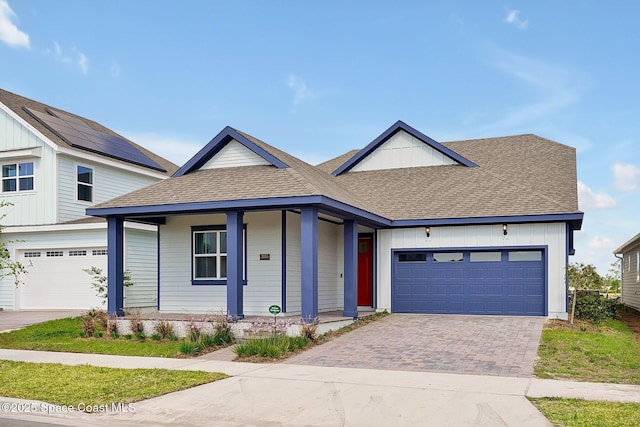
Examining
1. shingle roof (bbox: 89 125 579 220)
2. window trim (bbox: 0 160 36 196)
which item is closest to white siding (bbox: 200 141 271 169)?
shingle roof (bbox: 89 125 579 220)

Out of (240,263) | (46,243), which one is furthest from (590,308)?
(46,243)

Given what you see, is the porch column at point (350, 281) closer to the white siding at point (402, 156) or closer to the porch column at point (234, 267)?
the porch column at point (234, 267)

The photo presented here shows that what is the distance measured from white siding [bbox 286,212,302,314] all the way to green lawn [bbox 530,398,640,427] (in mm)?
9567

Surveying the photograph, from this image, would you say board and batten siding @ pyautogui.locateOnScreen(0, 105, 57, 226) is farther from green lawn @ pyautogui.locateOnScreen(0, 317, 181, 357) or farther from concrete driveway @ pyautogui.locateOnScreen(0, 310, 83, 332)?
green lawn @ pyautogui.locateOnScreen(0, 317, 181, 357)

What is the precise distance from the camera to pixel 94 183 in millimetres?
25219

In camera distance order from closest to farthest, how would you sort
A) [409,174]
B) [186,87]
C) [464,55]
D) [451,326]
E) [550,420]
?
[550,420] → [451,326] → [464,55] → [186,87] → [409,174]

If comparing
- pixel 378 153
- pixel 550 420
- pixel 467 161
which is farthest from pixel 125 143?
pixel 550 420

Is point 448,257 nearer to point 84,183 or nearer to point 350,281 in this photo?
point 350,281

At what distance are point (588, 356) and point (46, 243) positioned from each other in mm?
19337

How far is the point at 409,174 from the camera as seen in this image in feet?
77.2

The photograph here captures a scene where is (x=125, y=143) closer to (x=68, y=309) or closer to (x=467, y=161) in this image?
(x=68, y=309)

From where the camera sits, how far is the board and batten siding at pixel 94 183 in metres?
23.8

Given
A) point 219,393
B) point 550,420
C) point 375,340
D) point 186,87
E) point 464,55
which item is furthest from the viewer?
point 186,87

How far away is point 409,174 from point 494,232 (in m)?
5.27
